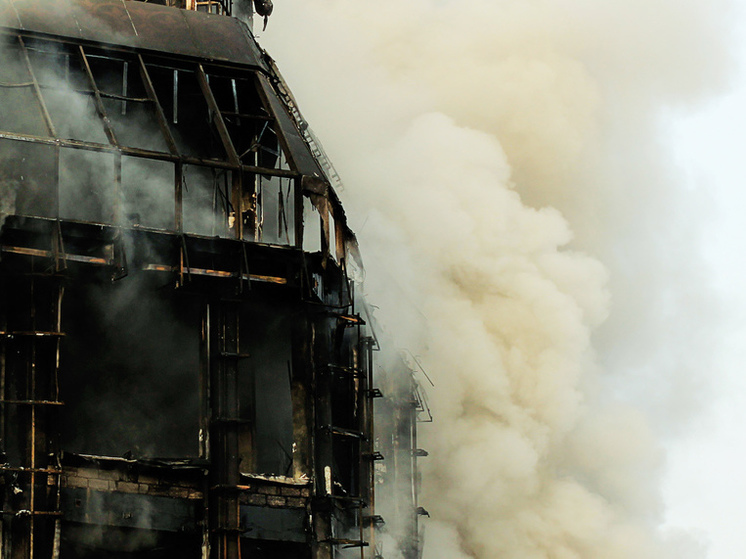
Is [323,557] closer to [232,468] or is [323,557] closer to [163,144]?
[232,468]

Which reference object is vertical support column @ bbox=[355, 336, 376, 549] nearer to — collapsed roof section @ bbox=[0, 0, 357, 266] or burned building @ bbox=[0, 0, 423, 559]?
burned building @ bbox=[0, 0, 423, 559]

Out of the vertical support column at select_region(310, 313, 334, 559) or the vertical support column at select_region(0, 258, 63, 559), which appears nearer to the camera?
the vertical support column at select_region(0, 258, 63, 559)

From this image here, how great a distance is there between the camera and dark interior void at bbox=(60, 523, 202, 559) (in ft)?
102

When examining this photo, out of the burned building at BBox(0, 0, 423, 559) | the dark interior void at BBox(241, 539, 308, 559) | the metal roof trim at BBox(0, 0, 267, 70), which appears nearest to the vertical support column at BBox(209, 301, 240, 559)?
the burned building at BBox(0, 0, 423, 559)

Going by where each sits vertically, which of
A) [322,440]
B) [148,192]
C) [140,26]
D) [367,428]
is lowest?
[322,440]

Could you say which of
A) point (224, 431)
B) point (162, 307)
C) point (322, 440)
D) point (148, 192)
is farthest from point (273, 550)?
point (148, 192)

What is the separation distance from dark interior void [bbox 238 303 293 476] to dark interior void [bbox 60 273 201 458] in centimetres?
116

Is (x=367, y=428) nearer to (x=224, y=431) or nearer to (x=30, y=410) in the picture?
(x=224, y=431)

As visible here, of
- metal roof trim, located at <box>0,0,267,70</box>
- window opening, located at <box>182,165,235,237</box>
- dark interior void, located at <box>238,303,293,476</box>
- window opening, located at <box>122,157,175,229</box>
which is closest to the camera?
dark interior void, located at <box>238,303,293,476</box>

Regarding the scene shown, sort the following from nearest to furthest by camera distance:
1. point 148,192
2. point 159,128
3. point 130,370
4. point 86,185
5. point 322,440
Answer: point 130,370
point 86,185
point 148,192
point 322,440
point 159,128

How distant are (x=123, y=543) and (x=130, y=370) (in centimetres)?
357

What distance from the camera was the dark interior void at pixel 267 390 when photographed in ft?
112

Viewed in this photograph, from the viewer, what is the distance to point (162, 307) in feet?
111

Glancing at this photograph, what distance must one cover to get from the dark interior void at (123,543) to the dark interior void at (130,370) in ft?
5.37
